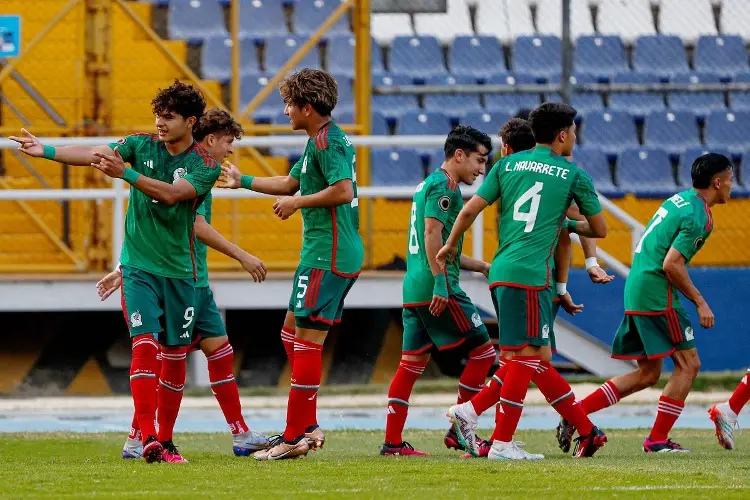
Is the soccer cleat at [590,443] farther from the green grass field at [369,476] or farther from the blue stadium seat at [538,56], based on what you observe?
the blue stadium seat at [538,56]

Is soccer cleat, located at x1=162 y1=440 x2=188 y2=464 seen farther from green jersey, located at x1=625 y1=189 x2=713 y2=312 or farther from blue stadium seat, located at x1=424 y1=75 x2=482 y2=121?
blue stadium seat, located at x1=424 y1=75 x2=482 y2=121

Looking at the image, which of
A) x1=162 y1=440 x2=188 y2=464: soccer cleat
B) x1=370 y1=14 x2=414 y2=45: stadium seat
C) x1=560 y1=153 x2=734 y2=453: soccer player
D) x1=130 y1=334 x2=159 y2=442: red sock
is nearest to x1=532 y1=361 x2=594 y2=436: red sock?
x1=560 y1=153 x2=734 y2=453: soccer player

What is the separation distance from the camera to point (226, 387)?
7578 mm

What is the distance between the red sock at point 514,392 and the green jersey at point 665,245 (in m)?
1.27

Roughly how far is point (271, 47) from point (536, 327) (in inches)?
400

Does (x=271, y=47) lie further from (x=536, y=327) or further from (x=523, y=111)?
(x=536, y=327)

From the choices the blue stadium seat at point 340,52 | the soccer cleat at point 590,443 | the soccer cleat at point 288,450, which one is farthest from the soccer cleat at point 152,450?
the blue stadium seat at point 340,52

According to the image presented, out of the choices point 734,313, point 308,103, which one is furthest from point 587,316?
point 308,103

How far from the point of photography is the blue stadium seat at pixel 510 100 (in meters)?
17.0

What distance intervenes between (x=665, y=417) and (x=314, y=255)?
2.39 meters

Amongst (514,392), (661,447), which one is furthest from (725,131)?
(514,392)

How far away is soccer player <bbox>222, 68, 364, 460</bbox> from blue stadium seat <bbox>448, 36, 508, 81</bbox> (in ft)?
37.2

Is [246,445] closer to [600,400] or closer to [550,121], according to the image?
[600,400]

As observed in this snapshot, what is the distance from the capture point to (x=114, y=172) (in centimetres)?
664
